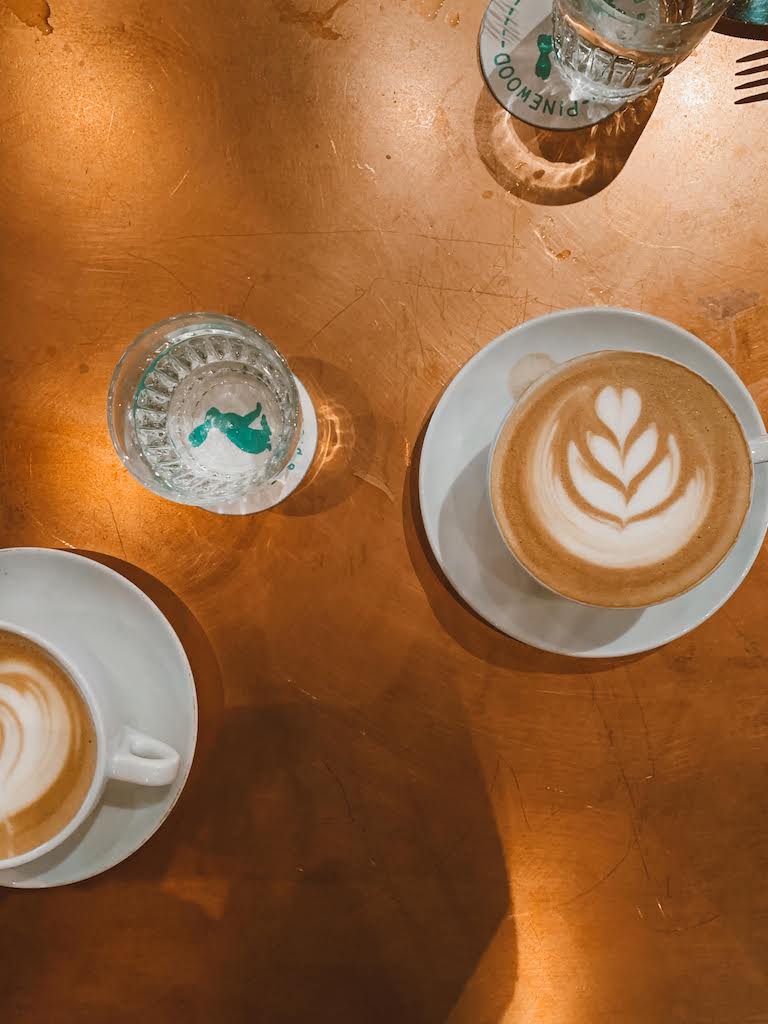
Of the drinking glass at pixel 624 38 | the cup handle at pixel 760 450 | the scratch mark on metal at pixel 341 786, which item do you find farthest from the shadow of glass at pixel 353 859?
the drinking glass at pixel 624 38

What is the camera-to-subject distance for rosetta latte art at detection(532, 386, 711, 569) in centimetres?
80

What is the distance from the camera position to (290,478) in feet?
3.16

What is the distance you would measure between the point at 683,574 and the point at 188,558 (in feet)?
1.98

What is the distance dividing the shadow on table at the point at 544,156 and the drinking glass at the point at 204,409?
0.40 m

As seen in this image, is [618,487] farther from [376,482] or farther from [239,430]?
[239,430]

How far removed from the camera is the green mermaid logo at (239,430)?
38.2 inches

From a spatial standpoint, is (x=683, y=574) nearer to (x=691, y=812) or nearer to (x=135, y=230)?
(x=691, y=812)

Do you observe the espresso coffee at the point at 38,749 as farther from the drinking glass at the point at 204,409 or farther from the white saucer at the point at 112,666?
the drinking glass at the point at 204,409

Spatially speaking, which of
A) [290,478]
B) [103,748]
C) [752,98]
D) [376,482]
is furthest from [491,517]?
[752,98]

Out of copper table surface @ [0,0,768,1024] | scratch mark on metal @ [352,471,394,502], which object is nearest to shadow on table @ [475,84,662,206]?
copper table surface @ [0,0,768,1024]

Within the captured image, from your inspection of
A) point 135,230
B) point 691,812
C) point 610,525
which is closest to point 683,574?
point 610,525

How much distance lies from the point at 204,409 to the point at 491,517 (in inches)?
15.9

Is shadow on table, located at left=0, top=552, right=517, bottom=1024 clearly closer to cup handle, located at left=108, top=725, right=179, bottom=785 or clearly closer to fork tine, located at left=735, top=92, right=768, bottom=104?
cup handle, located at left=108, top=725, right=179, bottom=785

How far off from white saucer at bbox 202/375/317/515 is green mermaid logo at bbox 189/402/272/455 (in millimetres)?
42
